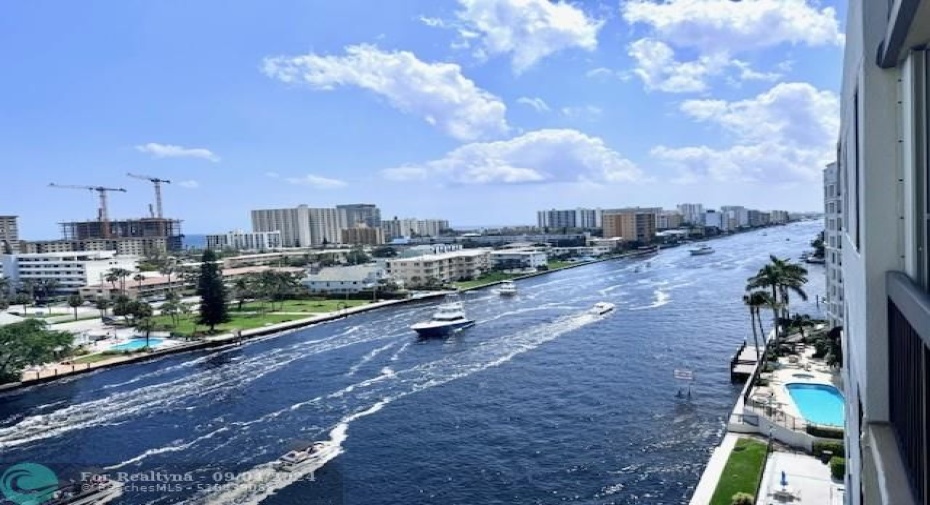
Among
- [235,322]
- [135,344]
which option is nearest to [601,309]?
[235,322]

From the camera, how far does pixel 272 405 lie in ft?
102

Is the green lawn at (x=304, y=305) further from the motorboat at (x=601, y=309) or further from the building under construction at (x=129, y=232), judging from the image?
the building under construction at (x=129, y=232)

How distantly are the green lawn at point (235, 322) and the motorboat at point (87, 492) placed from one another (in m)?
34.8

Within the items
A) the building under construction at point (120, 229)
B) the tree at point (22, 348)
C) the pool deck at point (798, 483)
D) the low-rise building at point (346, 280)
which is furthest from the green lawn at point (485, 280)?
the building under construction at point (120, 229)

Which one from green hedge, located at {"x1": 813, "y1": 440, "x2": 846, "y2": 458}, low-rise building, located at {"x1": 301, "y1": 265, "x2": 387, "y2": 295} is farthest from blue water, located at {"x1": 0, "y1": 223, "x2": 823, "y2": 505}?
low-rise building, located at {"x1": 301, "y1": 265, "x2": 387, "y2": 295}

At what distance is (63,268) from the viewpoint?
9156cm

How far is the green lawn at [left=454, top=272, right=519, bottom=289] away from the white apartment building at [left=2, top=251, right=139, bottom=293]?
50.9 metres

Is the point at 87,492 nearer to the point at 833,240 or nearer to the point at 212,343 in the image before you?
the point at 212,343

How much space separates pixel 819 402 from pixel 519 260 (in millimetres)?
80267

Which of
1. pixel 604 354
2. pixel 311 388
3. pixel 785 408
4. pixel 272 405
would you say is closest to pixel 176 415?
pixel 272 405

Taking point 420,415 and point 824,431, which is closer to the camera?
point 824,431

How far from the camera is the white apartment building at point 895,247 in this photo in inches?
158

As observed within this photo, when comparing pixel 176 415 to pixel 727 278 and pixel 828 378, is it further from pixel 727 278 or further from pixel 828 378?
pixel 727 278

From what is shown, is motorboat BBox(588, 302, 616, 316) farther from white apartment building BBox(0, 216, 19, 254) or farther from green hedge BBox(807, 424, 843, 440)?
white apartment building BBox(0, 216, 19, 254)
